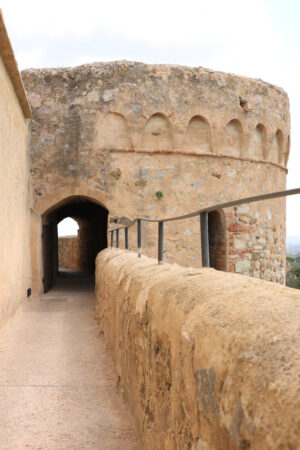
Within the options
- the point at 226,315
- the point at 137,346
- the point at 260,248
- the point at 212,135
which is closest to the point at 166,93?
the point at 212,135

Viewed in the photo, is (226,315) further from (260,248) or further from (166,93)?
(260,248)

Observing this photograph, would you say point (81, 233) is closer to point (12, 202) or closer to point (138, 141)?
point (138, 141)

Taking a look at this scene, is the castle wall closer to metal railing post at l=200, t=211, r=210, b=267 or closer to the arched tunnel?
the arched tunnel

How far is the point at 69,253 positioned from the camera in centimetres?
2045

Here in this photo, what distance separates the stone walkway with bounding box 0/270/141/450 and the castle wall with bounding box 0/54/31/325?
61 centimetres

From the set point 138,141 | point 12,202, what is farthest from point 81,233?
point 12,202

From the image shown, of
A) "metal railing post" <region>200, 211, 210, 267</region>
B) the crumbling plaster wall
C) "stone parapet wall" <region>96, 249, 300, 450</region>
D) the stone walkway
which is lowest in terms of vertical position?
the stone walkway

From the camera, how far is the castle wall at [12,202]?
5641 millimetres

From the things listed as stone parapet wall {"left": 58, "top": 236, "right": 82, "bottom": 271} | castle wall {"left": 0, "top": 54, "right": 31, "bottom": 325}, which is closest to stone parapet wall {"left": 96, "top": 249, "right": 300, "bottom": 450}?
castle wall {"left": 0, "top": 54, "right": 31, "bottom": 325}

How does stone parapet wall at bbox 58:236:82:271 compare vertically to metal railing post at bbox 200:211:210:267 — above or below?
below

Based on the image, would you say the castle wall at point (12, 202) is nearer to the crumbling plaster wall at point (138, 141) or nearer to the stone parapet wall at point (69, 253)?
the crumbling plaster wall at point (138, 141)

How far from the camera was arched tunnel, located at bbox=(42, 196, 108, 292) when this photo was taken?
1077cm

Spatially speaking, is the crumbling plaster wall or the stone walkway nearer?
the stone walkway

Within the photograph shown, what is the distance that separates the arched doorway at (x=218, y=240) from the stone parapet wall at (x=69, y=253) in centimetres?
937
